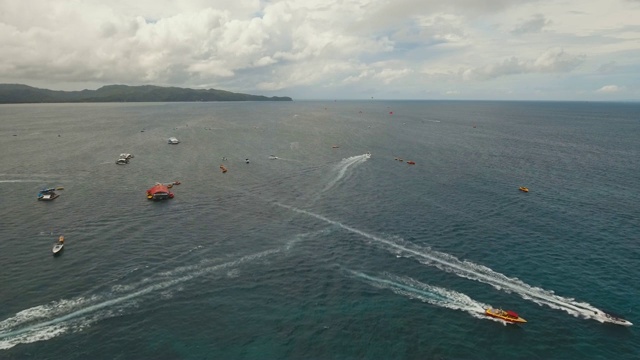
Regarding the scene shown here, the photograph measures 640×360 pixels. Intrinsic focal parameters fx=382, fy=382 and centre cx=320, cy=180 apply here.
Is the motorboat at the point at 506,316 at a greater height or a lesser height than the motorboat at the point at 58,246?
lesser

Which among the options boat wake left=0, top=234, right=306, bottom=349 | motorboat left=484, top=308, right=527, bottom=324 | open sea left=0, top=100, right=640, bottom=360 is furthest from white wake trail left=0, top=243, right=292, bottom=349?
motorboat left=484, top=308, right=527, bottom=324

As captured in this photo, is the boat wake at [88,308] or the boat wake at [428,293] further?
the boat wake at [428,293]

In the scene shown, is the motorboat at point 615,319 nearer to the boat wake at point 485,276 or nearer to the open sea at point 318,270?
the boat wake at point 485,276

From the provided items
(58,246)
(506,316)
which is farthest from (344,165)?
(506,316)

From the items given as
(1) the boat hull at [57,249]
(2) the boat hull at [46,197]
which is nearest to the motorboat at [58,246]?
(1) the boat hull at [57,249]

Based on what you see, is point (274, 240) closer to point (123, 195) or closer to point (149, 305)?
point (149, 305)

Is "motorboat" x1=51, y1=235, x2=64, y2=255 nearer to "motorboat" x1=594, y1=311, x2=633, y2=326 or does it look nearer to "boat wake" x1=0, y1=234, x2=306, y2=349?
"boat wake" x1=0, y1=234, x2=306, y2=349

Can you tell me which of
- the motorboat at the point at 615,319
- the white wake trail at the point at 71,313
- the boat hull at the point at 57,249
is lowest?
the motorboat at the point at 615,319
